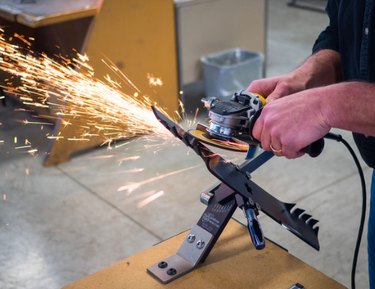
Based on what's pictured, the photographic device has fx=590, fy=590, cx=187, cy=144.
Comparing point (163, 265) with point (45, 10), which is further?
point (45, 10)

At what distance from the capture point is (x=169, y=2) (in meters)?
3.66

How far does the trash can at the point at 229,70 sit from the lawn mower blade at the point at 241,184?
104 inches

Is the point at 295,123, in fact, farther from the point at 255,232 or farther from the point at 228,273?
the point at 228,273

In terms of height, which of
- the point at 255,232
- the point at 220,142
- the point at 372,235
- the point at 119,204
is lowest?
the point at 119,204

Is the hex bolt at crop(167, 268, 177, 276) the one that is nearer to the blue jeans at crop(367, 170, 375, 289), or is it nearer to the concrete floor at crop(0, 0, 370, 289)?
the blue jeans at crop(367, 170, 375, 289)

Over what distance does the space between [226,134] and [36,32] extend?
8.48 ft

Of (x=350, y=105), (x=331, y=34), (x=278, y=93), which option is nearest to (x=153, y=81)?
(x=331, y=34)

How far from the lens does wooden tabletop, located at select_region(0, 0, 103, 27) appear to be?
3.09 meters

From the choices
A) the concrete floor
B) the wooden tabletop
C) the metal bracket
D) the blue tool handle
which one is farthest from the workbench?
the wooden tabletop

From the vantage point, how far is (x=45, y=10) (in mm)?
3203

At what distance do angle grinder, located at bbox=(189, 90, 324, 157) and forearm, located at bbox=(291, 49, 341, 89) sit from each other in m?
0.25

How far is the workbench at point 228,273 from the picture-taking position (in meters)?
1.44

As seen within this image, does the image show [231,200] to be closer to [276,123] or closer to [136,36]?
[276,123]

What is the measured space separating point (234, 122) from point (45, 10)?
2145 mm
